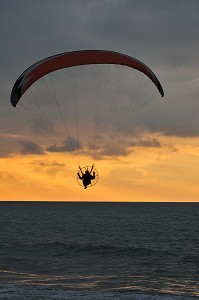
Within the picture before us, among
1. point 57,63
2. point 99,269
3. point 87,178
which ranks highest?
point 57,63

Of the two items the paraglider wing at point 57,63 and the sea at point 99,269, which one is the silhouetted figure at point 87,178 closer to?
the paraglider wing at point 57,63

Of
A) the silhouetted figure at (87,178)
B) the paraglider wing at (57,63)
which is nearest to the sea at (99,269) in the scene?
the silhouetted figure at (87,178)

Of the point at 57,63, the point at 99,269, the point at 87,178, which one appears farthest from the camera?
the point at 99,269

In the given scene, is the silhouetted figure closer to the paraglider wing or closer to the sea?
the paraglider wing

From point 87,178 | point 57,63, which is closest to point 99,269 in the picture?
point 87,178

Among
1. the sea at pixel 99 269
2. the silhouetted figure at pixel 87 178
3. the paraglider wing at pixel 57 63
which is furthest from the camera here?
the sea at pixel 99 269

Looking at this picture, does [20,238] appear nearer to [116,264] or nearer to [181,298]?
[116,264]

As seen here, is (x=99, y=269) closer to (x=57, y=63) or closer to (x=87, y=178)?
(x=87, y=178)

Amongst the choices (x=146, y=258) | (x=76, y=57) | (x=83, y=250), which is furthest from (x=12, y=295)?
(x=83, y=250)

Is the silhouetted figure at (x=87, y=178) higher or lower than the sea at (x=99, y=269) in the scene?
higher

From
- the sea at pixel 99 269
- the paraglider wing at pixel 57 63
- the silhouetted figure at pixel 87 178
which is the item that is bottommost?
the sea at pixel 99 269

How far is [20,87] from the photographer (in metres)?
24.2

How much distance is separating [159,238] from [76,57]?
52281 millimetres

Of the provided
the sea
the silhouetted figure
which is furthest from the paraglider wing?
the sea
